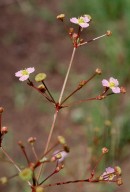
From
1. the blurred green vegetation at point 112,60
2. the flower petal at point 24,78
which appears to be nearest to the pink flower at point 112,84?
the flower petal at point 24,78

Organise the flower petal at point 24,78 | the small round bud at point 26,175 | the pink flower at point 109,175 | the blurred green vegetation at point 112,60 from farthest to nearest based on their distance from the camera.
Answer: the blurred green vegetation at point 112,60 < the flower petal at point 24,78 < the pink flower at point 109,175 < the small round bud at point 26,175

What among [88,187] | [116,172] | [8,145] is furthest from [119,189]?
[116,172]

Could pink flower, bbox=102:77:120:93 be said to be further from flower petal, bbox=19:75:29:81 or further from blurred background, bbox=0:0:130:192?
blurred background, bbox=0:0:130:192

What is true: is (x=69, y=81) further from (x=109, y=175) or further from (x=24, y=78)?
(x=109, y=175)

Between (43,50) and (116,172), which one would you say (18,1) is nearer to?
(43,50)

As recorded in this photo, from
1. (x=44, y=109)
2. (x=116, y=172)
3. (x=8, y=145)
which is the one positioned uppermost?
(x=44, y=109)

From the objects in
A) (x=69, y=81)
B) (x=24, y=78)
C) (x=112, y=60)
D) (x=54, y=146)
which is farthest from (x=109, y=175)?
(x=69, y=81)

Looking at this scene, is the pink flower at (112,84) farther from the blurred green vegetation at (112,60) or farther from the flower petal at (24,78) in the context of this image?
the blurred green vegetation at (112,60)

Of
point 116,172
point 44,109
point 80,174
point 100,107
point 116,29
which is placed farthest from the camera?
point 116,29
